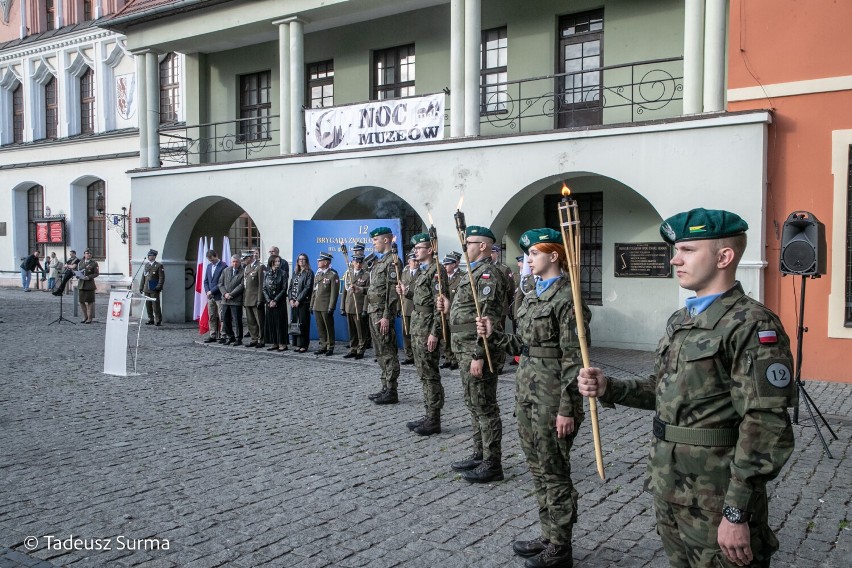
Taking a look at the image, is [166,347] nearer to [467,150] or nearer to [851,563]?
[467,150]

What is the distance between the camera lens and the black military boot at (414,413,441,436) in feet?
24.2

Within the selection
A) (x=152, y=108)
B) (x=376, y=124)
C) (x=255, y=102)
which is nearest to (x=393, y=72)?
(x=376, y=124)

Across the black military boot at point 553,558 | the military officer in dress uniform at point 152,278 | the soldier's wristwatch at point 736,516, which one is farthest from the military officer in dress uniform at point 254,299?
the soldier's wristwatch at point 736,516

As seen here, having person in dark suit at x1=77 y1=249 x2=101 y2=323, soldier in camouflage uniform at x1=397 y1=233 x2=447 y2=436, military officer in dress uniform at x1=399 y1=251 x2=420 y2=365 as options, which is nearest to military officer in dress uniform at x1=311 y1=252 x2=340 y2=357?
military officer in dress uniform at x1=399 y1=251 x2=420 y2=365

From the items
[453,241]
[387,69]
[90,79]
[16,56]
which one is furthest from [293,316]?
[16,56]

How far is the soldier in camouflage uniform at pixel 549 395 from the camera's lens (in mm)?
4211

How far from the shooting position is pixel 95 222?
101 feet

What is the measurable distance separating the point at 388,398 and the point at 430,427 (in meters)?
1.67

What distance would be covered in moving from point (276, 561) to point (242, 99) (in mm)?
17154

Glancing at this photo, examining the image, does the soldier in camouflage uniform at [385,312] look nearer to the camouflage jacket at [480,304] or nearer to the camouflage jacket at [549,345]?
the camouflage jacket at [480,304]

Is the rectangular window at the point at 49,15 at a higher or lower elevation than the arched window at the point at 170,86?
higher

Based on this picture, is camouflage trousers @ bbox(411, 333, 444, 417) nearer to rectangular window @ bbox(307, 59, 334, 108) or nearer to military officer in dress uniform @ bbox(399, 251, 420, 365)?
military officer in dress uniform @ bbox(399, 251, 420, 365)

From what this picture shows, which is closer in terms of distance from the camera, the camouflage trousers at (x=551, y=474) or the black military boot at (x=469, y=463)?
the camouflage trousers at (x=551, y=474)

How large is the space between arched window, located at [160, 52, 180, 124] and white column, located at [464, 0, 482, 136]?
17.6 m
